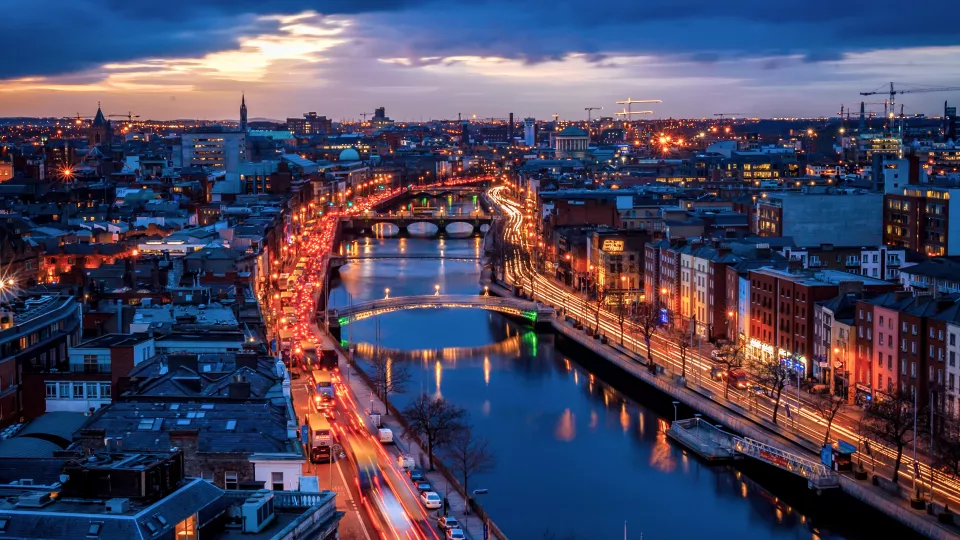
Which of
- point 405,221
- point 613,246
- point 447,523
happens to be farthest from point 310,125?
point 447,523

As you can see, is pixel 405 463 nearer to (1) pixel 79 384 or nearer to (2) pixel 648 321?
(1) pixel 79 384

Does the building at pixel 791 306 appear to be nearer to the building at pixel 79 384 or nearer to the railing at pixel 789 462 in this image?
the railing at pixel 789 462

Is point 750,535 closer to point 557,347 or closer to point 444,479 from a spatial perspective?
point 444,479

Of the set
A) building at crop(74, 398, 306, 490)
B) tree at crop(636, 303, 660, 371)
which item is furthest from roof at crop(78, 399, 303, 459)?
tree at crop(636, 303, 660, 371)

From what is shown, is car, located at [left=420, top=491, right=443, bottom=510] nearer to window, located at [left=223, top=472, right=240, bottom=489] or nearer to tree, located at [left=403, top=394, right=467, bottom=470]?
tree, located at [left=403, top=394, right=467, bottom=470]

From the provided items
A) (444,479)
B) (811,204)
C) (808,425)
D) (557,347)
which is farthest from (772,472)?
(811,204)

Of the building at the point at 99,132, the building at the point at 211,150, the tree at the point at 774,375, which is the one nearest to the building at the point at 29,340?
the tree at the point at 774,375
